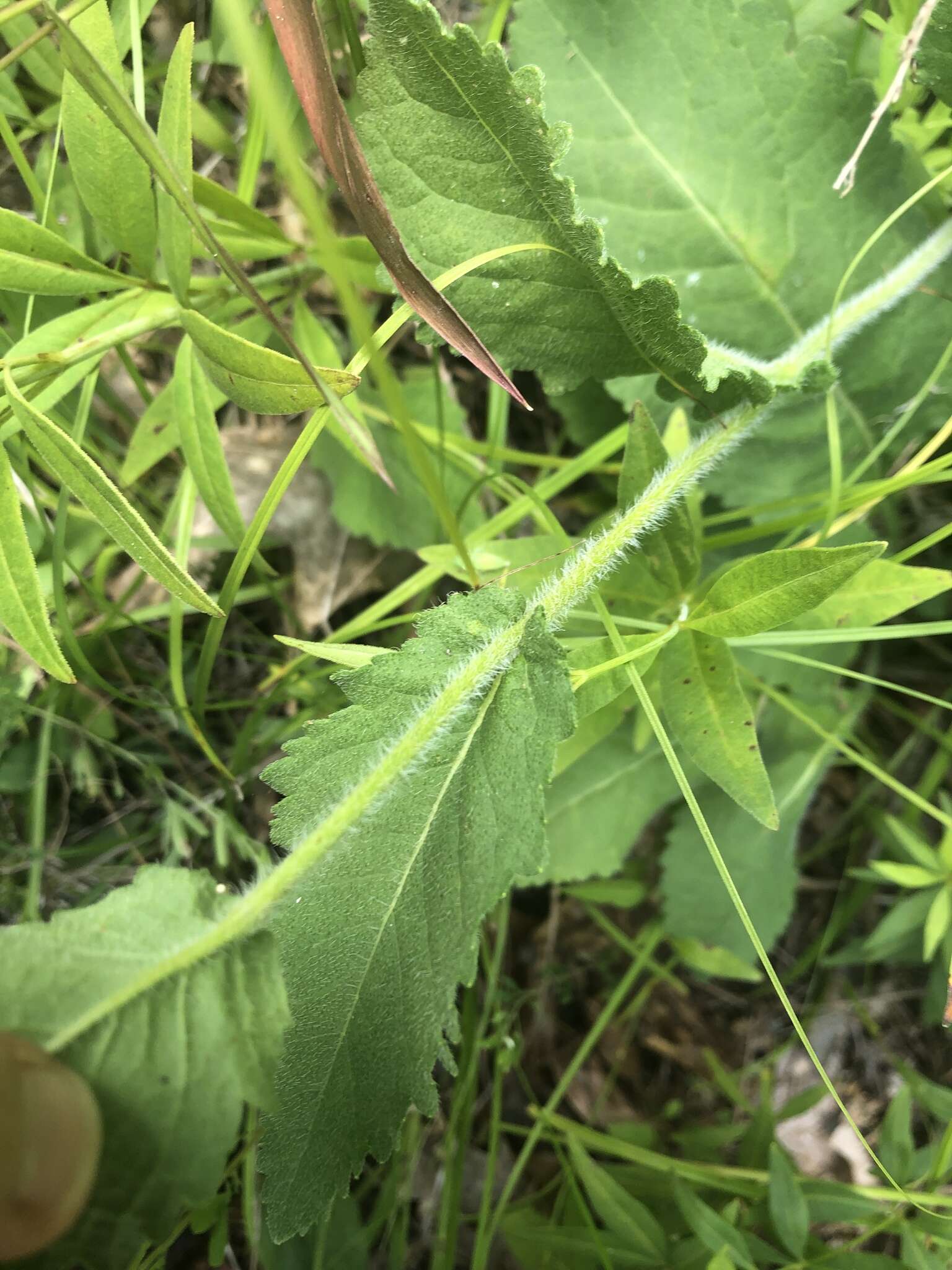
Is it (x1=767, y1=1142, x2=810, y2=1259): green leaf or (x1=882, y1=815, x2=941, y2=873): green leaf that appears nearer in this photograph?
(x1=767, y1=1142, x2=810, y2=1259): green leaf

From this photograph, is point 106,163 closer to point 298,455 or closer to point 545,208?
point 298,455

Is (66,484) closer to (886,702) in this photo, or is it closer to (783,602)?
(783,602)

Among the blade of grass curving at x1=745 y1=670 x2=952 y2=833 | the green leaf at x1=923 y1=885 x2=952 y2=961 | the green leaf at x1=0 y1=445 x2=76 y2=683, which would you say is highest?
the green leaf at x1=0 y1=445 x2=76 y2=683

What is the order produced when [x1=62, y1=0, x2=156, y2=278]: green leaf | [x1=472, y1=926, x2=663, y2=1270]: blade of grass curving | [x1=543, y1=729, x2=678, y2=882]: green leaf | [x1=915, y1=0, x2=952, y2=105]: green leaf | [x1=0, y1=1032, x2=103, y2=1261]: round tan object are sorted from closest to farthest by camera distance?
[x1=0, y1=1032, x2=103, y2=1261]: round tan object → [x1=62, y1=0, x2=156, y2=278]: green leaf → [x1=915, y1=0, x2=952, y2=105]: green leaf → [x1=472, y1=926, x2=663, y2=1270]: blade of grass curving → [x1=543, y1=729, x2=678, y2=882]: green leaf

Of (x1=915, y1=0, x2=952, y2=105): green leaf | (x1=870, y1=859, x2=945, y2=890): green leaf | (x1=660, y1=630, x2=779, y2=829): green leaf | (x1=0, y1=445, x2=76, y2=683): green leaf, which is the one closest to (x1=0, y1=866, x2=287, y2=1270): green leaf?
(x1=0, y1=445, x2=76, y2=683): green leaf

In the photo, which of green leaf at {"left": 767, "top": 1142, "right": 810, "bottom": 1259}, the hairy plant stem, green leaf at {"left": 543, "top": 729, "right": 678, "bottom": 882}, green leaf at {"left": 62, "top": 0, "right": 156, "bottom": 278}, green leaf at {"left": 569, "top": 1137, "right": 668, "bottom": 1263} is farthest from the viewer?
green leaf at {"left": 543, "top": 729, "right": 678, "bottom": 882}

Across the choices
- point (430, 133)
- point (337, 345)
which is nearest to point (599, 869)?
point (337, 345)

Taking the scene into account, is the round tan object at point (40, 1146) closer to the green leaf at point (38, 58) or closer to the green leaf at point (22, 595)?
the green leaf at point (22, 595)

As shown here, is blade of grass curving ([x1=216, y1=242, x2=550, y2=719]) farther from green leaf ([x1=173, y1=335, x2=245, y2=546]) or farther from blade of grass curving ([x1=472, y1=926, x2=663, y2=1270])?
blade of grass curving ([x1=472, y1=926, x2=663, y2=1270])

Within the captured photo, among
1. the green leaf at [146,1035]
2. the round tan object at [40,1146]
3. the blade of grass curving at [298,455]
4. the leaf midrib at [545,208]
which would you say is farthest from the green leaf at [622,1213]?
the leaf midrib at [545,208]
